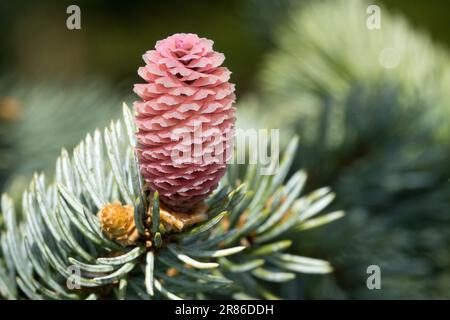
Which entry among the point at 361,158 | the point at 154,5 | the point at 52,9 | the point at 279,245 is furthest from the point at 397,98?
the point at 154,5

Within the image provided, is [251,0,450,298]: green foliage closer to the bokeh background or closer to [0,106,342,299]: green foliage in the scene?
the bokeh background

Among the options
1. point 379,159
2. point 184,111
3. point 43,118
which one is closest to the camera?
point 184,111

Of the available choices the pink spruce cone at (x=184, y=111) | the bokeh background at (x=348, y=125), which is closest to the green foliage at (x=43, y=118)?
the bokeh background at (x=348, y=125)

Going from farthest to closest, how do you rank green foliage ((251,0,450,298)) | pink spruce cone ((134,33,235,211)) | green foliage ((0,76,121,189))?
green foliage ((0,76,121,189)) < green foliage ((251,0,450,298)) < pink spruce cone ((134,33,235,211))

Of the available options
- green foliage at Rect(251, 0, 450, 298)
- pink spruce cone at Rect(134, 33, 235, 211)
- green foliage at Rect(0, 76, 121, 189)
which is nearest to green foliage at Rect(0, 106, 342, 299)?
pink spruce cone at Rect(134, 33, 235, 211)

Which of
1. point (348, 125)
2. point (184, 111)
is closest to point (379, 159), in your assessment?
point (348, 125)

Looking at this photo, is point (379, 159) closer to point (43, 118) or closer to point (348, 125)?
point (348, 125)

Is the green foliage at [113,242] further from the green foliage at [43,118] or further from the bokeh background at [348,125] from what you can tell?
the green foliage at [43,118]
